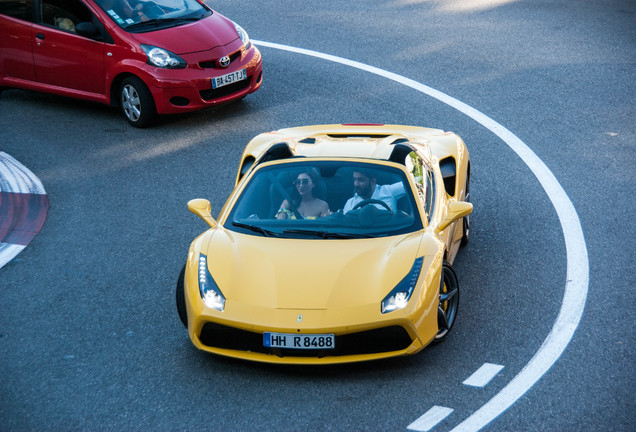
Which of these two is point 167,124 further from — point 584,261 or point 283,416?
point 283,416

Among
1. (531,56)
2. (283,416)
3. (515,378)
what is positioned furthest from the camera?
(531,56)

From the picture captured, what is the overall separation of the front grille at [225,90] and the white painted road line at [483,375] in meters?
6.27

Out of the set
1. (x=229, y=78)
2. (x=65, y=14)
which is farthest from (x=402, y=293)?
(x=65, y=14)

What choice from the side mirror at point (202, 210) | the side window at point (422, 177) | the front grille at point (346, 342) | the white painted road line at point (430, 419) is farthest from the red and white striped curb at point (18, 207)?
the white painted road line at point (430, 419)

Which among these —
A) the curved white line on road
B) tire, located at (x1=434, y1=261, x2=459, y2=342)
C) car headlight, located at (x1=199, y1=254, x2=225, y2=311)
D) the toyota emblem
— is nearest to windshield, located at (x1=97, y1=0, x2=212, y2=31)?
the toyota emblem

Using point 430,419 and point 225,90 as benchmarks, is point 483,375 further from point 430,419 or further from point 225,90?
point 225,90

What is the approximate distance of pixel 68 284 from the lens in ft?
25.5

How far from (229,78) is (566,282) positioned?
18.3ft

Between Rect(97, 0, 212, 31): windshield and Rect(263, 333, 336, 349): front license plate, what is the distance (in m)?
6.71

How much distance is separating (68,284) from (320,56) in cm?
728

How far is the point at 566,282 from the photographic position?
7590 mm

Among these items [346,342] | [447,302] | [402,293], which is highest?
[402,293]

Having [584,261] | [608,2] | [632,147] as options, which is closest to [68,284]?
[584,261]

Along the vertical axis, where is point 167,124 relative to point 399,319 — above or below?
below
